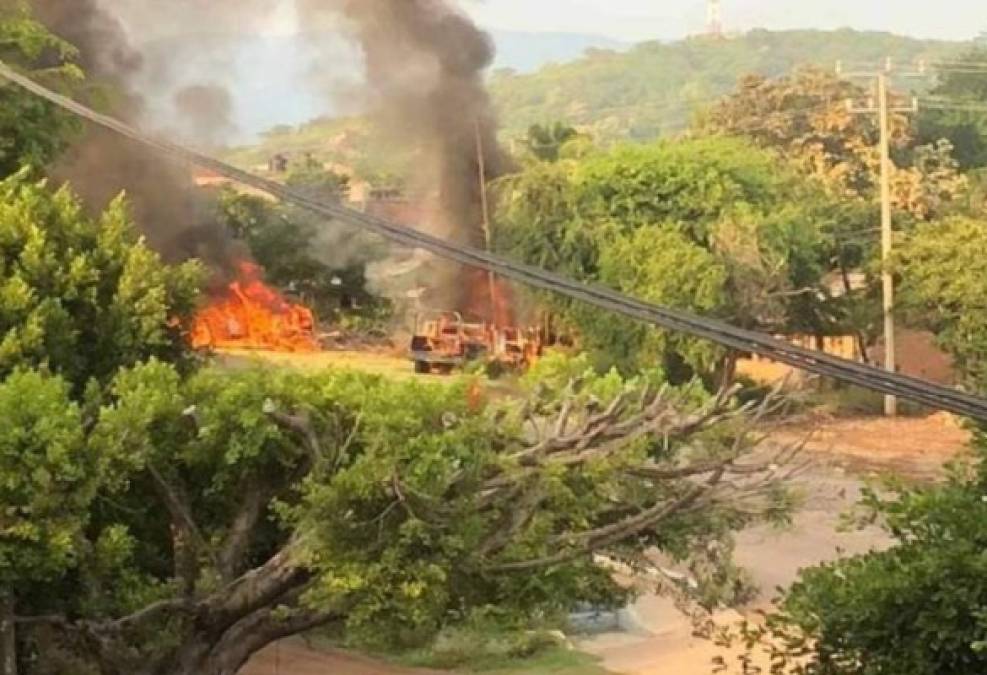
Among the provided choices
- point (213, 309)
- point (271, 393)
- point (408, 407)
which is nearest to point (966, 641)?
point (408, 407)

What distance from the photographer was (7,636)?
32.1ft

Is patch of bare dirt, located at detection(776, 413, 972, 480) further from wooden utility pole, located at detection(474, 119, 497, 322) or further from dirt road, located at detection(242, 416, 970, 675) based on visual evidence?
wooden utility pole, located at detection(474, 119, 497, 322)

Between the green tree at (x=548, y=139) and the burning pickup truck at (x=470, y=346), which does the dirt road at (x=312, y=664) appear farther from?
the green tree at (x=548, y=139)

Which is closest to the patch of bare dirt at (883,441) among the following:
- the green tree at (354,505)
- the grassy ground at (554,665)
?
the grassy ground at (554,665)

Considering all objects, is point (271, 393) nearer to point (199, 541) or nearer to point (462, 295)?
point (199, 541)

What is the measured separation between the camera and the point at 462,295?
33250 millimetres

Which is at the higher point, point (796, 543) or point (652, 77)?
point (652, 77)

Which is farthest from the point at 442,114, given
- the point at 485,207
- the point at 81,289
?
the point at 81,289

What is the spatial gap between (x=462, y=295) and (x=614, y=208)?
21.2 feet

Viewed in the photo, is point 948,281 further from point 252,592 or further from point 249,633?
point 252,592

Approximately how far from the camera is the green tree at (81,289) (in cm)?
1049

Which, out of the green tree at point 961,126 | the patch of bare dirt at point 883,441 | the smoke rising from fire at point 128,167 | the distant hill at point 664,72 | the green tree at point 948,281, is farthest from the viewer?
the distant hill at point 664,72

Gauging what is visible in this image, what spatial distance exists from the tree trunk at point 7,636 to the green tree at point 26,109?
5.06 meters

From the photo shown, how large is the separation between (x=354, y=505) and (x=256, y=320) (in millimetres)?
23732
